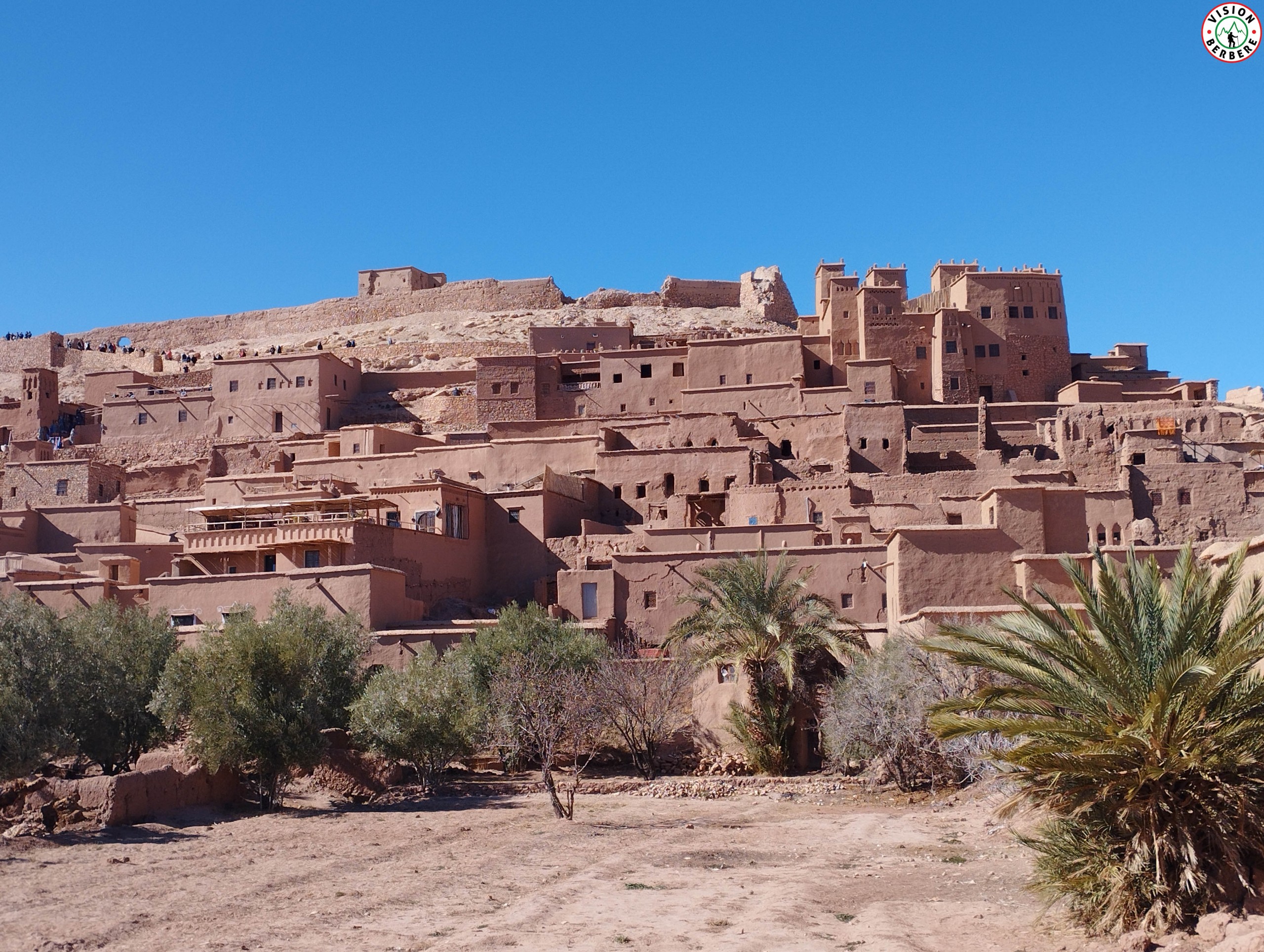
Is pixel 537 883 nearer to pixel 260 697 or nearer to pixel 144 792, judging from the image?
pixel 144 792

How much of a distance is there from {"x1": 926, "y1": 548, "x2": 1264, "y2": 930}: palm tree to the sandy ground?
768 millimetres

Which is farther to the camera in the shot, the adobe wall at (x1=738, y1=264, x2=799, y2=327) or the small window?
the adobe wall at (x1=738, y1=264, x2=799, y2=327)

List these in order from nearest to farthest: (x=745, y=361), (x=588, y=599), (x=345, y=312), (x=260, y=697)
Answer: (x=260, y=697) → (x=588, y=599) → (x=745, y=361) → (x=345, y=312)

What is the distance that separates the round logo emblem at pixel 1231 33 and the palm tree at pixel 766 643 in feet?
38.3

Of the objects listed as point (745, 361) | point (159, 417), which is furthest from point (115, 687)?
point (159, 417)

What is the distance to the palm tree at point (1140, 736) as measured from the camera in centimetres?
1059

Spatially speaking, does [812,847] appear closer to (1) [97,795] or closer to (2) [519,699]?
(2) [519,699]

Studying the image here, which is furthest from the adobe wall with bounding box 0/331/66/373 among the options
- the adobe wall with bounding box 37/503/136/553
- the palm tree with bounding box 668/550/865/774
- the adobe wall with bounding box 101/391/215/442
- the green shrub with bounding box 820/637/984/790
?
the green shrub with bounding box 820/637/984/790

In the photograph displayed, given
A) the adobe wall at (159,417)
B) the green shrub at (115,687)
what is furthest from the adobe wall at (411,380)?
the green shrub at (115,687)

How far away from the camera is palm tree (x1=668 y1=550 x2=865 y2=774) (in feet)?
77.7

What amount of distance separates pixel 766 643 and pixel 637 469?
13.7m

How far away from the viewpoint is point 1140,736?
10688 mm

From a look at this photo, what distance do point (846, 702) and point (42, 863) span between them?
12.4 metres

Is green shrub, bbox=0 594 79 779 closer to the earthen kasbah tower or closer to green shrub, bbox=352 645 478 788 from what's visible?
the earthen kasbah tower
